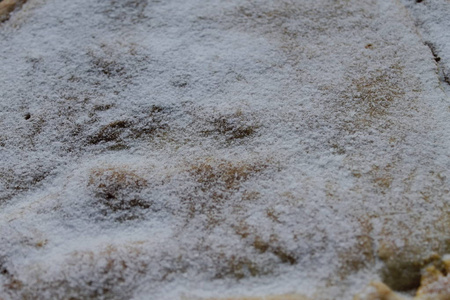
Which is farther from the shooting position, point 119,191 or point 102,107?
point 102,107

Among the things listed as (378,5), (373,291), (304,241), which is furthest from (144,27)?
(373,291)

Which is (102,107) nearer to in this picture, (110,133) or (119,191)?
(110,133)

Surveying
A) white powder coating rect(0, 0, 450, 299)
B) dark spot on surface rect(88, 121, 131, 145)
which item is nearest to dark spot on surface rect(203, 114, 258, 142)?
white powder coating rect(0, 0, 450, 299)

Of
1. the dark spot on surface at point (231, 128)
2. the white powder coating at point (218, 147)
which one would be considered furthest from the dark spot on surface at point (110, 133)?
the dark spot on surface at point (231, 128)

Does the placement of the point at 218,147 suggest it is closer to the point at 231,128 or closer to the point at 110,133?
the point at 231,128

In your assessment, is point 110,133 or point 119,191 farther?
point 110,133

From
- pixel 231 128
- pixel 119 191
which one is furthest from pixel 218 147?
pixel 119 191

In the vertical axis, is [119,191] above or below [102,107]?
below

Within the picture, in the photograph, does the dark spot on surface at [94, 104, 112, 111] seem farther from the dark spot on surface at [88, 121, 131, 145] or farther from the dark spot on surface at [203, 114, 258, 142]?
the dark spot on surface at [203, 114, 258, 142]

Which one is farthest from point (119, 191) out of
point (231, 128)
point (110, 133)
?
point (231, 128)
